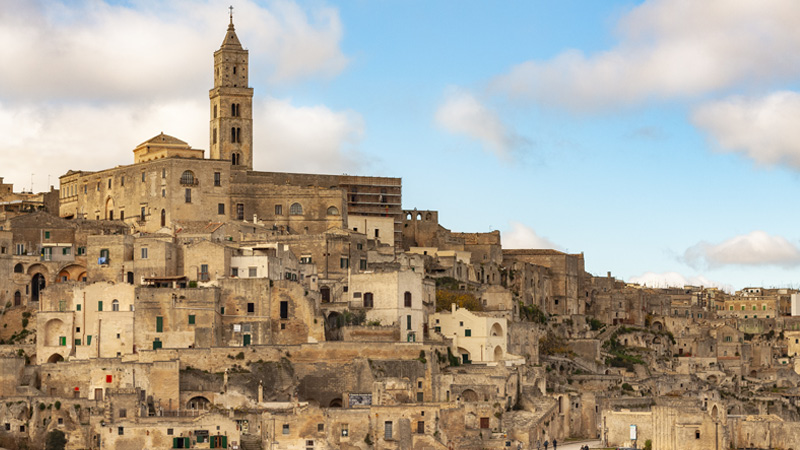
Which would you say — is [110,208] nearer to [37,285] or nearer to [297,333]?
[37,285]

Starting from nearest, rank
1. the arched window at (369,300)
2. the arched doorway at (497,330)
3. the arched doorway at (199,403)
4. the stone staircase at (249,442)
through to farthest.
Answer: the stone staircase at (249,442) < the arched doorway at (199,403) < the arched window at (369,300) < the arched doorway at (497,330)

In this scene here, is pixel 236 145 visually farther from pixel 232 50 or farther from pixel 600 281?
pixel 600 281

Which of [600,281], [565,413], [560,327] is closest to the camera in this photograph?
[565,413]

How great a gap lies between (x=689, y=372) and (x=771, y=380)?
6799 mm

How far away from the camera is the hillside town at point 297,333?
217 feet

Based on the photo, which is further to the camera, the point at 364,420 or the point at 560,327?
the point at 560,327

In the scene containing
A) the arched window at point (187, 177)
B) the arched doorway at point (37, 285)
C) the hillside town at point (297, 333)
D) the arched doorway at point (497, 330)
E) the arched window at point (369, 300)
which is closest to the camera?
the hillside town at point (297, 333)

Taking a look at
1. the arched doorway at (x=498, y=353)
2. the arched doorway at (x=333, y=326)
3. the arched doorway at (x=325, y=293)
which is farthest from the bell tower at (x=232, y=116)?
the arched doorway at (x=498, y=353)

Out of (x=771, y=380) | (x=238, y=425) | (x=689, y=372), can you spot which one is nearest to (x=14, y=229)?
(x=238, y=425)

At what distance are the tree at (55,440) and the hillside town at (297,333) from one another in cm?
26

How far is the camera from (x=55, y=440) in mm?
65125

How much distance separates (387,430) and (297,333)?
8512 mm

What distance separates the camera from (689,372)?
309 feet

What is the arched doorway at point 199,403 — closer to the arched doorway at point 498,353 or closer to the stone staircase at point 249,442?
the stone staircase at point 249,442
